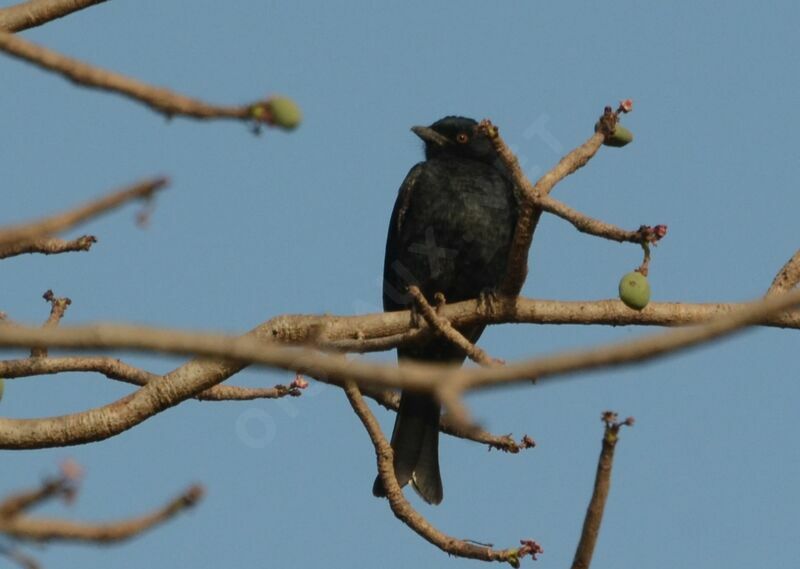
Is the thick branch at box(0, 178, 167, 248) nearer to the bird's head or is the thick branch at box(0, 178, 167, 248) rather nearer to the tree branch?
the tree branch

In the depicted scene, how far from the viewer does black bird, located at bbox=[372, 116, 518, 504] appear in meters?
6.96

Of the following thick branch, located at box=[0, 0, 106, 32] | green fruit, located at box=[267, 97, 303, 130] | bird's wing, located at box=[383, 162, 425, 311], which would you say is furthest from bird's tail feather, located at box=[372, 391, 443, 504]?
green fruit, located at box=[267, 97, 303, 130]

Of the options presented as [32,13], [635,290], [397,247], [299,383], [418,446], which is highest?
[397,247]

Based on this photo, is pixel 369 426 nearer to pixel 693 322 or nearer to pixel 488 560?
pixel 488 560

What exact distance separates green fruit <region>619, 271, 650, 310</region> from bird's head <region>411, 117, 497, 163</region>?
12.0 ft

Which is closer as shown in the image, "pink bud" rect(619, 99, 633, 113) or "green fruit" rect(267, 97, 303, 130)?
"green fruit" rect(267, 97, 303, 130)

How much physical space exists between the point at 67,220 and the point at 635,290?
2410mm

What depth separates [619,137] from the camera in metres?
4.81

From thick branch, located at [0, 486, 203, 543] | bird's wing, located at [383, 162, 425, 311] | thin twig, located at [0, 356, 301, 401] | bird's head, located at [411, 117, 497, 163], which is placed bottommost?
thick branch, located at [0, 486, 203, 543]

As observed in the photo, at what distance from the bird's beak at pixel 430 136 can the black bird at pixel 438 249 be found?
0.12 metres

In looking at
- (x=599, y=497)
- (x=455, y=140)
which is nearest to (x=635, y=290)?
(x=599, y=497)

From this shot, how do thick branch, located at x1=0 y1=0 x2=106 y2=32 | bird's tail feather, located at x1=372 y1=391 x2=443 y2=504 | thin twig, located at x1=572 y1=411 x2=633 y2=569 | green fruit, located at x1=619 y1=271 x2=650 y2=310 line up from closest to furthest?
thin twig, located at x1=572 y1=411 x2=633 y2=569 < green fruit, located at x1=619 y1=271 x2=650 y2=310 < thick branch, located at x1=0 y1=0 x2=106 y2=32 < bird's tail feather, located at x1=372 y1=391 x2=443 y2=504

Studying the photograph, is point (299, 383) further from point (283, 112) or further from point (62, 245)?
point (283, 112)

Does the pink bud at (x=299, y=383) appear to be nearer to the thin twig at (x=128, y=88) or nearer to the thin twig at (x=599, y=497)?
the thin twig at (x=599, y=497)
